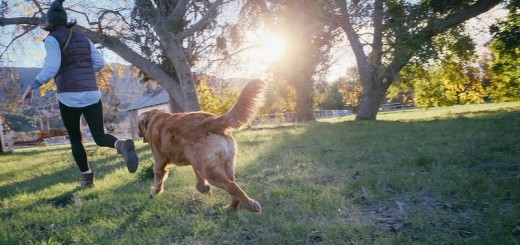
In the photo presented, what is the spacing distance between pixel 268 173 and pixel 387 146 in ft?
9.73

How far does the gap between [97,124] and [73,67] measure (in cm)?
79

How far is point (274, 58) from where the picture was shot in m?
19.2

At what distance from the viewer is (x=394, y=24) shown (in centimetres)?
1177

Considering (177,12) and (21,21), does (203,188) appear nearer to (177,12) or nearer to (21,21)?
(177,12)

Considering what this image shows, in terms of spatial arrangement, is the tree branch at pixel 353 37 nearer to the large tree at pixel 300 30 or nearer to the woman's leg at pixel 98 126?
the large tree at pixel 300 30

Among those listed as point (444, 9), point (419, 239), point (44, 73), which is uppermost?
point (444, 9)

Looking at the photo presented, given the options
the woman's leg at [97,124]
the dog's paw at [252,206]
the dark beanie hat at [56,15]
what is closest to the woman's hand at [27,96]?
the woman's leg at [97,124]

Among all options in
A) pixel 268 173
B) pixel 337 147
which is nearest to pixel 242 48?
pixel 337 147

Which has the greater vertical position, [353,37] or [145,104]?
[145,104]

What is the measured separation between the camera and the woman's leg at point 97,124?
15.2 feet

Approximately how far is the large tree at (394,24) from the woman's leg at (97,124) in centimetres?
700

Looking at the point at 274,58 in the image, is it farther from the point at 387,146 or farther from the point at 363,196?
the point at 363,196

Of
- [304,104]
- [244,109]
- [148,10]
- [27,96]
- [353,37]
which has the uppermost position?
[148,10]

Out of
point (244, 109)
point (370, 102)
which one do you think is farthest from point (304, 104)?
point (244, 109)
